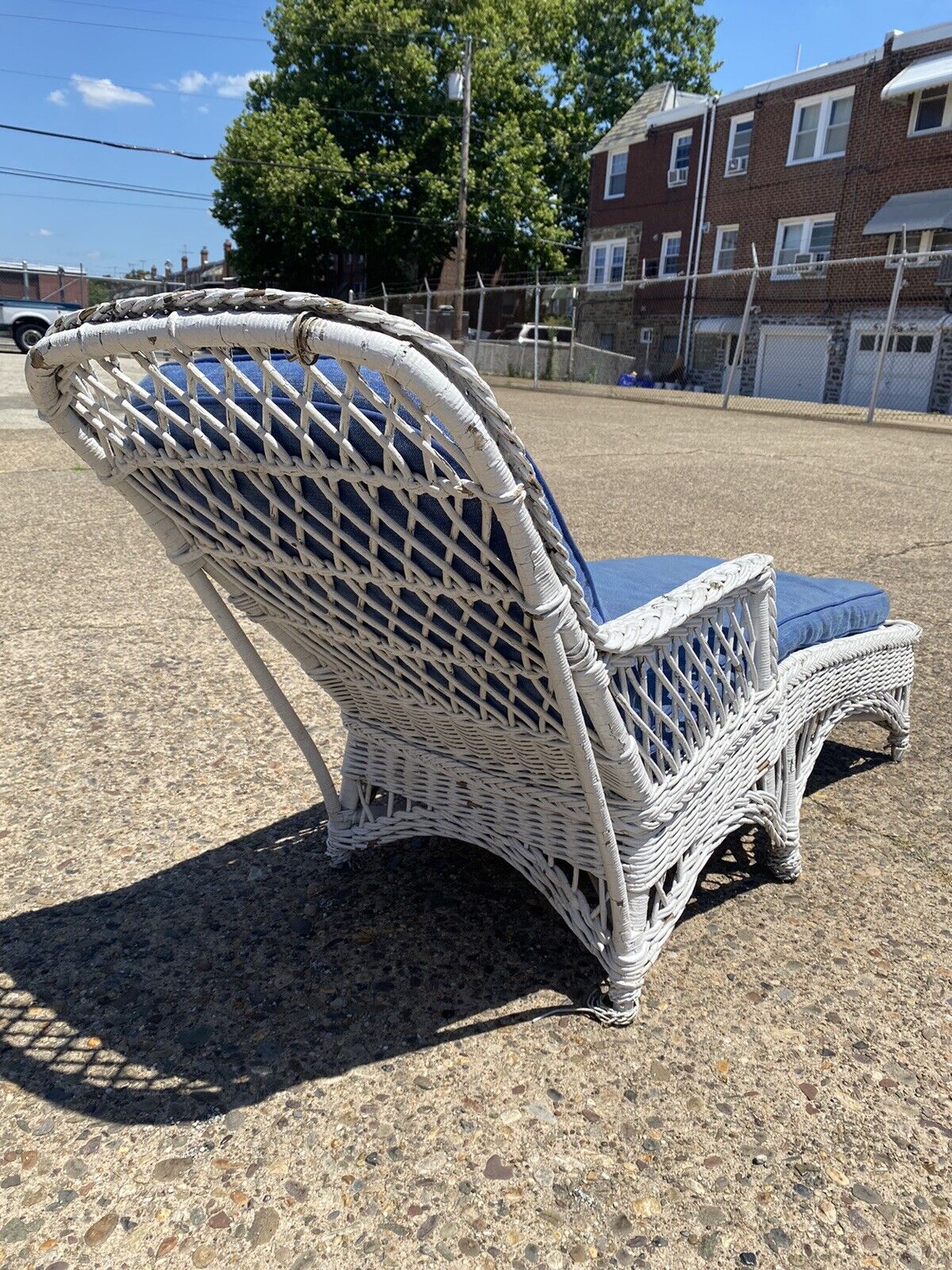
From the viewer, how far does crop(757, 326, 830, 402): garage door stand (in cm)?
2070

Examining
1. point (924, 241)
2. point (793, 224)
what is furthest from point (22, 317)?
point (924, 241)

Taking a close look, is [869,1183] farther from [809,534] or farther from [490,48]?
[490,48]

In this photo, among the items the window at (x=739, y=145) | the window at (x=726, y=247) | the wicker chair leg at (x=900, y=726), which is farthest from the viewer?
the window at (x=726, y=247)

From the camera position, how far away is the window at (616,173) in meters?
26.0

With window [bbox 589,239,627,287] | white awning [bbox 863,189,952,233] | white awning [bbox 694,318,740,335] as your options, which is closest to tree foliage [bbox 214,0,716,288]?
window [bbox 589,239,627,287]

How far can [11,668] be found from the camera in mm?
3393

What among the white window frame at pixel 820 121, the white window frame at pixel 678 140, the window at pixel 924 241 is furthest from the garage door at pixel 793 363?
the white window frame at pixel 678 140

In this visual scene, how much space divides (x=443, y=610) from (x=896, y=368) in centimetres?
2083

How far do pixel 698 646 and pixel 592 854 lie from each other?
471 mm

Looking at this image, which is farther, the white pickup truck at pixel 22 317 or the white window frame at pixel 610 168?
the white window frame at pixel 610 168

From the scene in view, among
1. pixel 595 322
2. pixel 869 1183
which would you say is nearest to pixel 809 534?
pixel 869 1183

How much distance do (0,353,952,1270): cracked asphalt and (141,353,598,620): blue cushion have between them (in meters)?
0.89

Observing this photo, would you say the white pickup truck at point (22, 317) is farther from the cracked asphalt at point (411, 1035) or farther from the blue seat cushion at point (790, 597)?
the blue seat cushion at point (790, 597)

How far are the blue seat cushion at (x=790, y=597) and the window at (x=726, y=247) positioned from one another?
901 inches
